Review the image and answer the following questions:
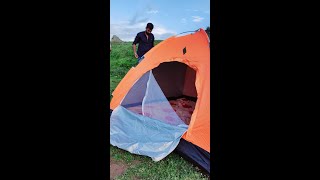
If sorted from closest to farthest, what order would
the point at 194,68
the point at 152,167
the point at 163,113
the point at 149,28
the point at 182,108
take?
the point at 152,167 → the point at 194,68 → the point at 163,113 → the point at 182,108 → the point at 149,28

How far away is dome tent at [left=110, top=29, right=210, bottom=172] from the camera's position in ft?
7.98

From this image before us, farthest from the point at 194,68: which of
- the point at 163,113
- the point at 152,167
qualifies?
the point at 152,167

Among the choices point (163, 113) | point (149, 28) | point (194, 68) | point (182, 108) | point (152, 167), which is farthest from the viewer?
point (149, 28)

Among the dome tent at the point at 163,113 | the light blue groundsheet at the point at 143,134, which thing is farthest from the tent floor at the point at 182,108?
the light blue groundsheet at the point at 143,134

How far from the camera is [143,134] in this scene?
2.75 m

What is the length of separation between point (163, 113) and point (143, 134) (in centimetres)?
38

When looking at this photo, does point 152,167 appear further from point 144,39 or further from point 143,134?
point 144,39

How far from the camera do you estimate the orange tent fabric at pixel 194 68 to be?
2.41 meters

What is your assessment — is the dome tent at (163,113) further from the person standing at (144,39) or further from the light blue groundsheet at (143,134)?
the person standing at (144,39)
